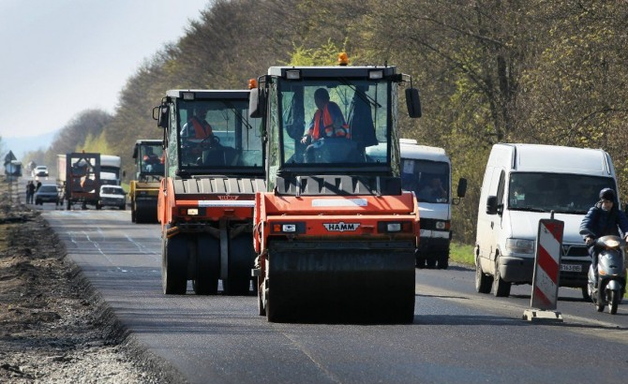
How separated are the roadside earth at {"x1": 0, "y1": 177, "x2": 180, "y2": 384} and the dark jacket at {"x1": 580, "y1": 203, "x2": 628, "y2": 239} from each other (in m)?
6.61

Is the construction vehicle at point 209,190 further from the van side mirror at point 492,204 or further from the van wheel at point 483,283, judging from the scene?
the van wheel at point 483,283

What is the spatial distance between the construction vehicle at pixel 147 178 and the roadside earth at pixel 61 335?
25.9 metres

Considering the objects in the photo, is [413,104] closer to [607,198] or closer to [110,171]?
[607,198]

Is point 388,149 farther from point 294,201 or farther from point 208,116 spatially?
point 208,116

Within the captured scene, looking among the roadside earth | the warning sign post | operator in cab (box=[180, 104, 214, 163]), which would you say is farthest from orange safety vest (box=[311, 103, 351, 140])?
operator in cab (box=[180, 104, 214, 163])

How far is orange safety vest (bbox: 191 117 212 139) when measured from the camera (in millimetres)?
22969

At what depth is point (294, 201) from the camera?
1648cm

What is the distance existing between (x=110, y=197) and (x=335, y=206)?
70217mm

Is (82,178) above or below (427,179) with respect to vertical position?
below

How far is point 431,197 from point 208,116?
1181cm

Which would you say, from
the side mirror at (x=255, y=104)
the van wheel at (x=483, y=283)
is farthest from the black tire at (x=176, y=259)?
the van wheel at (x=483, y=283)

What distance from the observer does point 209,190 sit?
21.9m

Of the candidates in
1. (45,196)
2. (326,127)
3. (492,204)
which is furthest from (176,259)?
(45,196)

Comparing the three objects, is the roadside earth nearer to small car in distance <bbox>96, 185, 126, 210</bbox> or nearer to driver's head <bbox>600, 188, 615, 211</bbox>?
driver's head <bbox>600, 188, 615, 211</bbox>
